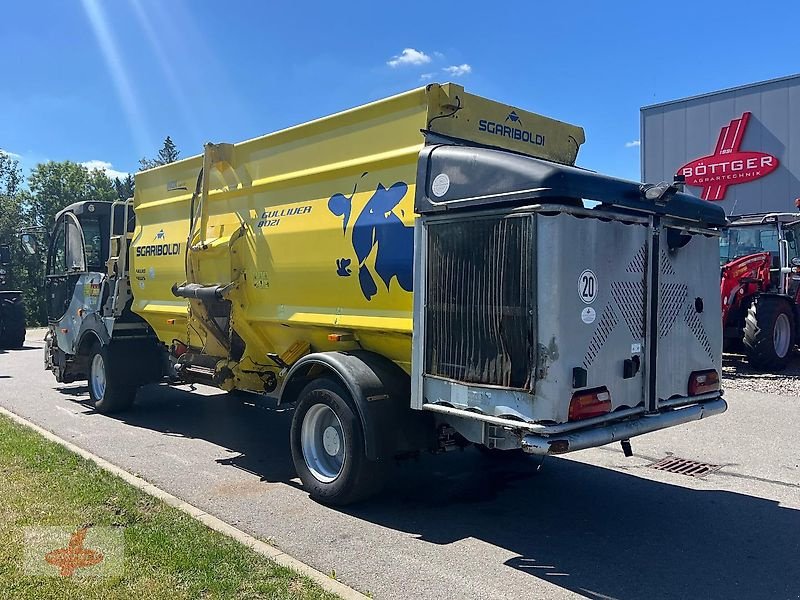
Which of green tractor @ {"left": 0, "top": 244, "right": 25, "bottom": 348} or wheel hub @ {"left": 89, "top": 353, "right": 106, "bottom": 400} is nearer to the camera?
wheel hub @ {"left": 89, "top": 353, "right": 106, "bottom": 400}

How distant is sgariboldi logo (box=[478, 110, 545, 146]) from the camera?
5.81m

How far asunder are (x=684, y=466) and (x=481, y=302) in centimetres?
362

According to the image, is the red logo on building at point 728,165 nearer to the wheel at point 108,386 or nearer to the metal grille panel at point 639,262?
the metal grille panel at point 639,262

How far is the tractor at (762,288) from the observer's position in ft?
40.5

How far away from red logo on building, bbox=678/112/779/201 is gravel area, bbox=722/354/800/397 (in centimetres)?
733

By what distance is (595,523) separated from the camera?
5.36 metres

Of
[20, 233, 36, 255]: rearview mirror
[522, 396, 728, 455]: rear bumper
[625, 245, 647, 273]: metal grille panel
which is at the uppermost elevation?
[20, 233, 36, 255]: rearview mirror

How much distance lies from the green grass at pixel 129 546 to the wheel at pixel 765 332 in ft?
34.9

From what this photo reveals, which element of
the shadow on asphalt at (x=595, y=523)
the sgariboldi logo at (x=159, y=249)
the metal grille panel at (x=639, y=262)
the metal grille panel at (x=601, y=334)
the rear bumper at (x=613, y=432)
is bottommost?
the shadow on asphalt at (x=595, y=523)

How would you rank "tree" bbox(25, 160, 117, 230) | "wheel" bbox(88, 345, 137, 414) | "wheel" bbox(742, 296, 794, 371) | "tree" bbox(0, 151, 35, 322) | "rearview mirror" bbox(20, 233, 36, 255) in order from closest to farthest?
1. "wheel" bbox(88, 345, 137, 414)
2. "rearview mirror" bbox(20, 233, 36, 255)
3. "wheel" bbox(742, 296, 794, 371)
4. "tree" bbox(0, 151, 35, 322)
5. "tree" bbox(25, 160, 117, 230)

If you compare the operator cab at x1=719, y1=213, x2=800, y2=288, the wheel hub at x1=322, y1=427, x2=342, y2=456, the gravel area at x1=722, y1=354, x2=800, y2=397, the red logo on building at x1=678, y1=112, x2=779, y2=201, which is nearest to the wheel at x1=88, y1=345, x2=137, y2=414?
the wheel hub at x1=322, y1=427, x2=342, y2=456

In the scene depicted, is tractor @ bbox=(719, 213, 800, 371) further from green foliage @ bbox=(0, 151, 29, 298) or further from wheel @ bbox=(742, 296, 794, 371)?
green foliage @ bbox=(0, 151, 29, 298)

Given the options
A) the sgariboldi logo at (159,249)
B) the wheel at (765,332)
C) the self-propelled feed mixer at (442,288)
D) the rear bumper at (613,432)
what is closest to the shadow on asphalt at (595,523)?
the self-propelled feed mixer at (442,288)

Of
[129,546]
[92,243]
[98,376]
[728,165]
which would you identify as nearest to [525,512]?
[129,546]
